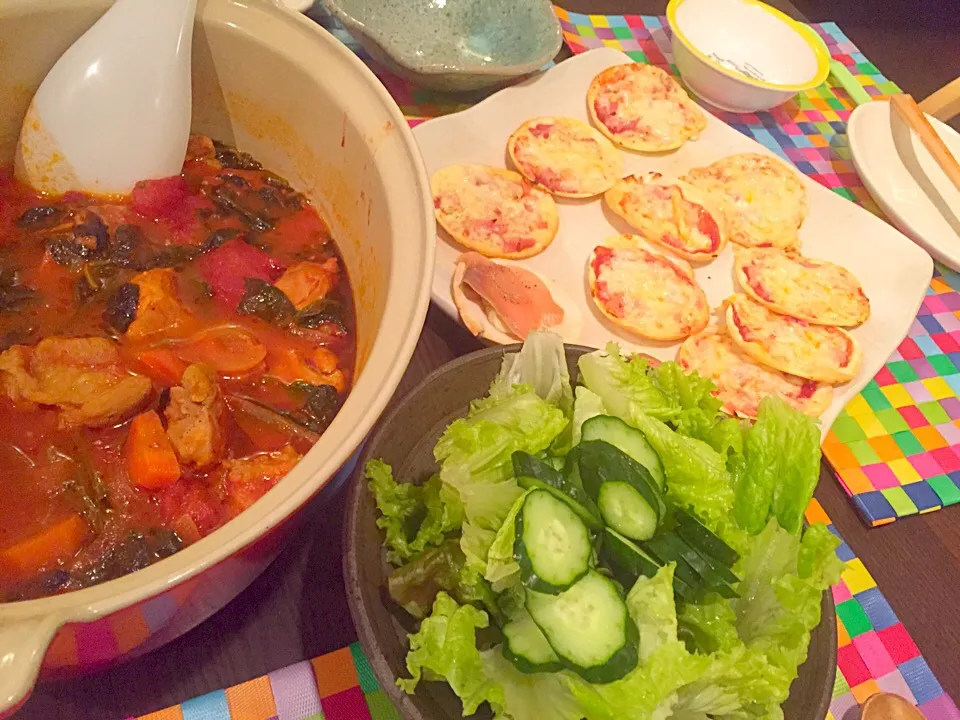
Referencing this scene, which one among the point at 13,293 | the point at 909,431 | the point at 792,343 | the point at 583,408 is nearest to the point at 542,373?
the point at 583,408

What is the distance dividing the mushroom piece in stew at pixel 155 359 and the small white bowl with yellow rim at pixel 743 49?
1844 millimetres

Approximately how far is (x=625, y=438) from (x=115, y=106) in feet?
4.24

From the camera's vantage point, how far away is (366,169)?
1.32 meters

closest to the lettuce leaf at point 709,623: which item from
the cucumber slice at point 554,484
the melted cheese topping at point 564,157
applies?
the cucumber slice at point 554,484

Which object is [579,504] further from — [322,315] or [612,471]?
[322,315]

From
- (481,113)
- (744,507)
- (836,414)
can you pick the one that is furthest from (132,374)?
(836,414)

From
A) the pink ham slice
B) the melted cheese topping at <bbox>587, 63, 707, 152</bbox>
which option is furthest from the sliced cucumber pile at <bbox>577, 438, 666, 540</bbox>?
the melted cheese topping at <bbox>587, 63, 707, 152</bbox>

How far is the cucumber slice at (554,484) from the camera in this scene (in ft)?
3.45

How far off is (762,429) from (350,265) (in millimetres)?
912

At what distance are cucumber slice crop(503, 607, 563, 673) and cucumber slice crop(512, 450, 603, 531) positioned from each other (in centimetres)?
17

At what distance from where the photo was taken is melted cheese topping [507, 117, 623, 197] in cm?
238

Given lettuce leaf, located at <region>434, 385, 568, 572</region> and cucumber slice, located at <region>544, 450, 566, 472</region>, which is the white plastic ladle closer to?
lettuce leaf, located at <region>434, 385, 568, 572</region>

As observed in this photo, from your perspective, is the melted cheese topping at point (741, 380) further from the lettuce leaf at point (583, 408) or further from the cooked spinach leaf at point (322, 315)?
the cooked spinach leaf at point (322, 315)

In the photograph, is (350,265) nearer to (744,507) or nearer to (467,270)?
(467,270)
